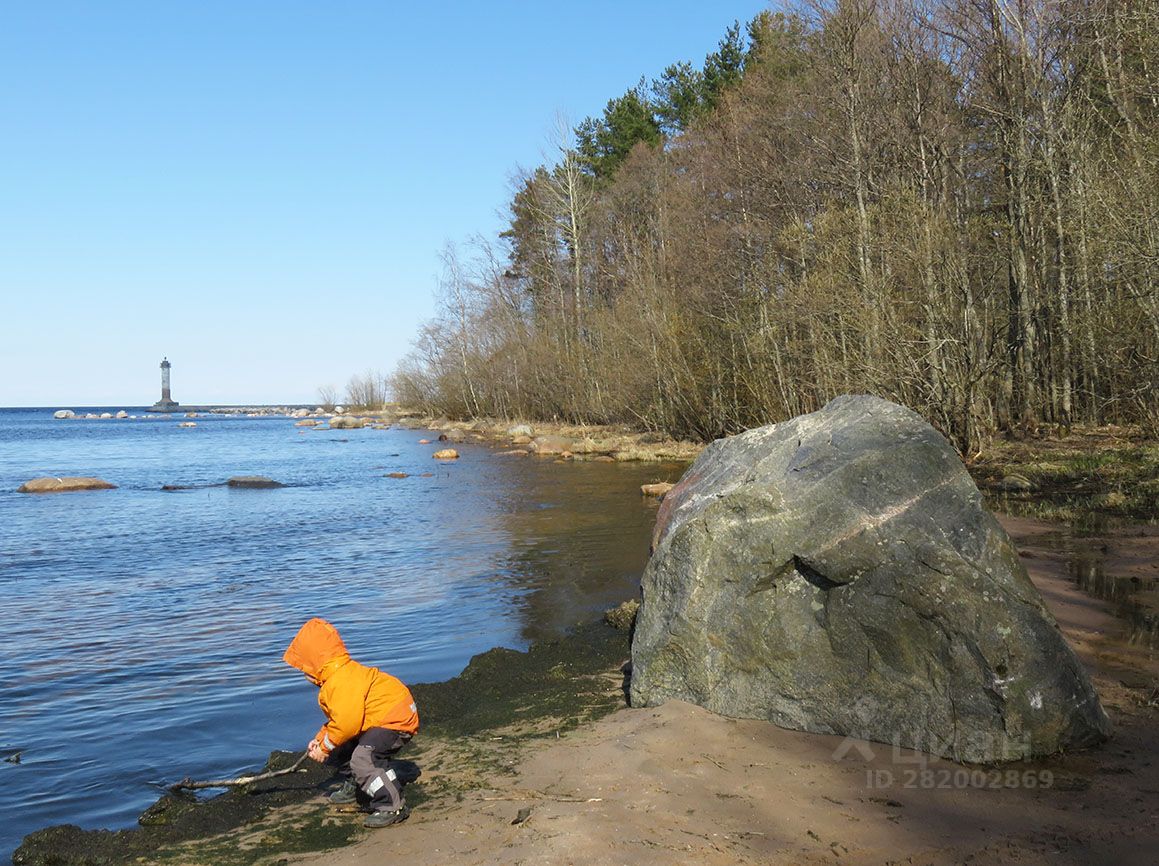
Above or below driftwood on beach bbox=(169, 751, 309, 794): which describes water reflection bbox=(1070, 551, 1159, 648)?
above

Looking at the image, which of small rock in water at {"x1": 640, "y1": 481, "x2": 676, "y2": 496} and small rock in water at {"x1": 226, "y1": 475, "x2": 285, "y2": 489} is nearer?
small rock in water at {"x1": 640, "y1": 481, "x2": 676, "y2": 496}

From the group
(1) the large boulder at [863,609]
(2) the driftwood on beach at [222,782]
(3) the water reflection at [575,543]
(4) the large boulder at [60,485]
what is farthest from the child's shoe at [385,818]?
(4) the large boulder at [60,485]

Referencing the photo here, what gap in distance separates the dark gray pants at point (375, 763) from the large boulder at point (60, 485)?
30.2m

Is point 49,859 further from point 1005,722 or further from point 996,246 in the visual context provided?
point 996,246

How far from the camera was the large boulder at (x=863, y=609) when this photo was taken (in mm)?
5660

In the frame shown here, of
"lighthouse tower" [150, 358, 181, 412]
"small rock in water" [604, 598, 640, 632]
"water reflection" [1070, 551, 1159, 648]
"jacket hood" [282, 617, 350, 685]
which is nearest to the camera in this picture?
"jacket hood" [282, 617, 350, 685]

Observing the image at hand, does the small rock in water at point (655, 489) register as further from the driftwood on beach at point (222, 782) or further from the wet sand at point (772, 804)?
the driftwood on beach at point (222, 782)

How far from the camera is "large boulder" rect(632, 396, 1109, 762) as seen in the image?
566cm

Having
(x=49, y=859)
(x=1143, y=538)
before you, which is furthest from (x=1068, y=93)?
(x=49, y=859)

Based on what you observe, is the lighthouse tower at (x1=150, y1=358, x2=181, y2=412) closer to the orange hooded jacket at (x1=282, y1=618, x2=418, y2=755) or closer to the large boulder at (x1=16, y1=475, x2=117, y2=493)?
the large boulder at (x1=16, y1=475, x2=117, y2=493)

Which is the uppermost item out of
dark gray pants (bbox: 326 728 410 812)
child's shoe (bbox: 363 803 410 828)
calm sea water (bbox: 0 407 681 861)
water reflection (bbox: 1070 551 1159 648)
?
dark gray pants (bbox: 326 728 410 812)

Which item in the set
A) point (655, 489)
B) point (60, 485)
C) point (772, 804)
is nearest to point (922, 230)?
point (655, 489)

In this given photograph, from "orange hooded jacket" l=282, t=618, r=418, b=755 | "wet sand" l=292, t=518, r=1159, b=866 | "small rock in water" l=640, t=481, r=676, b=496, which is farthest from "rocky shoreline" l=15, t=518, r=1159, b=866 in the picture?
"small rock in water" l=640, t=481, r=676, b=496

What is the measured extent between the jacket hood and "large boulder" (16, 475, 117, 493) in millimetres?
30005
